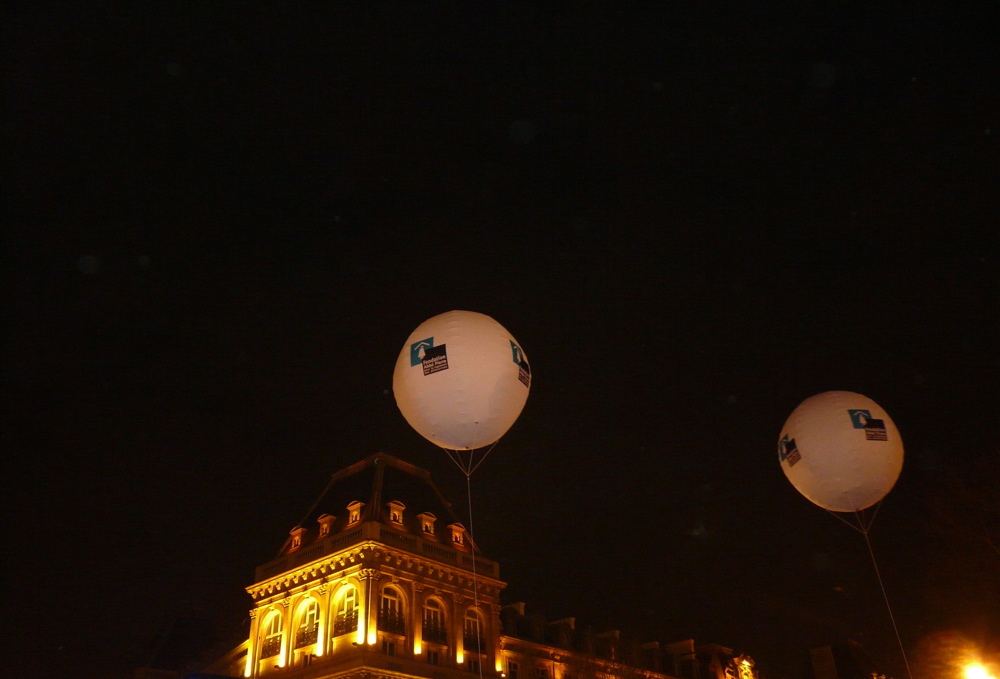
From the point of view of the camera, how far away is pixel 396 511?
38.3m

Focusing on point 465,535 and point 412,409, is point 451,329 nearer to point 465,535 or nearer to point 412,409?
point 412,409

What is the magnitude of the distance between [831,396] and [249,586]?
32925mm

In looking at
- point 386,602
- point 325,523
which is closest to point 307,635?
point 386,602

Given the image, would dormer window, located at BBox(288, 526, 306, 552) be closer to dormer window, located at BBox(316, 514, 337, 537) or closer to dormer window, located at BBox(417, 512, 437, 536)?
dormer window, located at BBox(316, 514, 337, 537)

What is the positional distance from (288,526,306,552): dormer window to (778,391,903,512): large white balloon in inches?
1155

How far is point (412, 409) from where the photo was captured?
1424 cm

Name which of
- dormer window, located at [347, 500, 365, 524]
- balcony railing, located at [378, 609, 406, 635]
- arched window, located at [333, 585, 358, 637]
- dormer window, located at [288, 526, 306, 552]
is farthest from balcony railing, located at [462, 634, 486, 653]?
dormer window, located at [288, 526, 306, 552]

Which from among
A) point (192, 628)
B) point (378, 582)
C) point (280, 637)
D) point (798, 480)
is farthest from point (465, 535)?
point (192, 628)

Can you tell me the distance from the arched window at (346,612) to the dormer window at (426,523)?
17.8ft

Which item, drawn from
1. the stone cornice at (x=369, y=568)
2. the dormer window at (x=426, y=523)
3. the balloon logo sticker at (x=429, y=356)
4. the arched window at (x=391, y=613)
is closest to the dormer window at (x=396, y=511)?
the dormer window at (x=426, y=523)

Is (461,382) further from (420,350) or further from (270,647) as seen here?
(270,647)

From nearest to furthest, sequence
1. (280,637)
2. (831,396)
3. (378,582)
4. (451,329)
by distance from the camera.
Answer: (451,329), (831,396), (378,582), (280,637)

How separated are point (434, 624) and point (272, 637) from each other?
8.29 m

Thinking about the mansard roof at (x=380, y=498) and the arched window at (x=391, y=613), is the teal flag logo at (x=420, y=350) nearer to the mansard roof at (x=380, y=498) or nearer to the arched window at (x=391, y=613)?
the arched window at (x=391, y=613)
